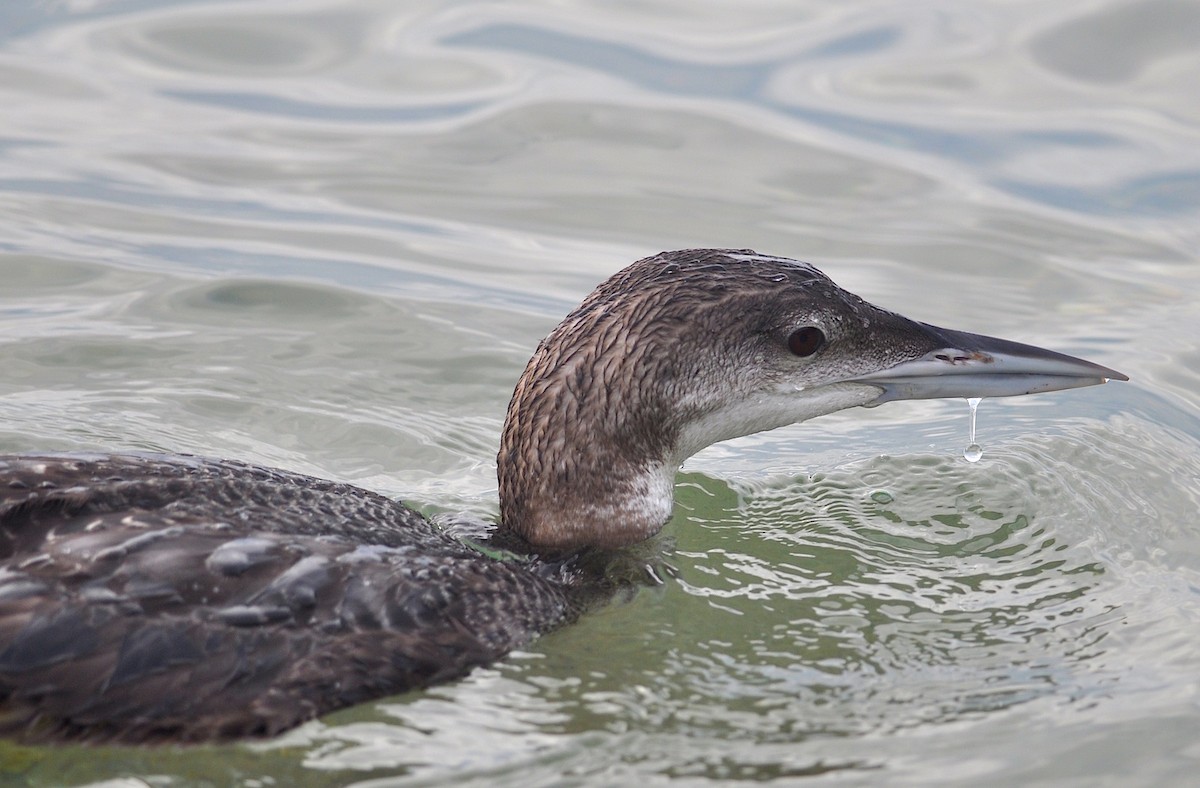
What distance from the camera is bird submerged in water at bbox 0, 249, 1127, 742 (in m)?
4.40

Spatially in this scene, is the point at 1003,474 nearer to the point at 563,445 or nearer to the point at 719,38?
the point at 563,445

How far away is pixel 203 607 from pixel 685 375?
1921 mm

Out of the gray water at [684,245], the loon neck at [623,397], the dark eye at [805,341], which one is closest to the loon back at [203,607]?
the gray water at [684,245]

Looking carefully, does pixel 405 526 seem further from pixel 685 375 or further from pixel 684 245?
pixel 684 245

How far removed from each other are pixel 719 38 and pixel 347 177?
329 centimetres

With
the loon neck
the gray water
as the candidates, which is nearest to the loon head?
the loon neck

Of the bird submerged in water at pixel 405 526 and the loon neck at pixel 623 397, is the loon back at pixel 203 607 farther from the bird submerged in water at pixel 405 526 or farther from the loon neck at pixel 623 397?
the loon neck at pixel 623 397

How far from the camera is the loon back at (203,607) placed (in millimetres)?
4359

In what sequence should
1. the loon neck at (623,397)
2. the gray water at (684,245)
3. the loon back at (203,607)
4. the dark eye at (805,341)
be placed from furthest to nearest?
the dark eye at (805,341)
the loon neck at (623,397)
the gray water at (684,245)
the loon back at (203,607)

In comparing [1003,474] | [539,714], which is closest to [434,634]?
[539,714]

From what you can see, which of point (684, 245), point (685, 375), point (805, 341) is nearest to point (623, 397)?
point (685, 375)

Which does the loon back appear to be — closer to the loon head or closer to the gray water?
the gray water

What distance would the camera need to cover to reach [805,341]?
571 centimetres

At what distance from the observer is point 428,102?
36.4 feet
